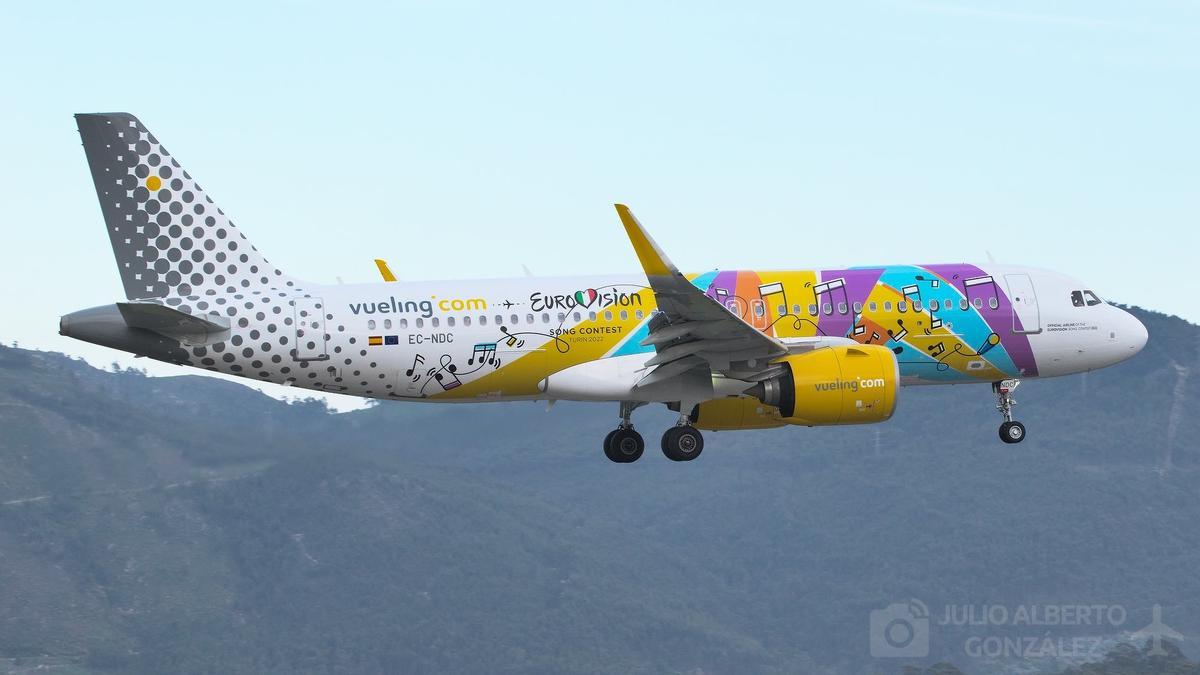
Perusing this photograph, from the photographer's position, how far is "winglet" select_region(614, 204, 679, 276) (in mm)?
35688

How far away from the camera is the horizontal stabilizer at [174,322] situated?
1527 inches

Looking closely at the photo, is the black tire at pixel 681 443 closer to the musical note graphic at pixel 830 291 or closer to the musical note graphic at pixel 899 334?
the musical note graphic at pixel 830 291

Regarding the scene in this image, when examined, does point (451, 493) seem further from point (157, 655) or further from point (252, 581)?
point (157, 655)

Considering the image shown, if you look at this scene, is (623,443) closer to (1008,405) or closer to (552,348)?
(552,348)

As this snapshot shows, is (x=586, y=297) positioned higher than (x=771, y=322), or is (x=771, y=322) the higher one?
(x=586, y=297)

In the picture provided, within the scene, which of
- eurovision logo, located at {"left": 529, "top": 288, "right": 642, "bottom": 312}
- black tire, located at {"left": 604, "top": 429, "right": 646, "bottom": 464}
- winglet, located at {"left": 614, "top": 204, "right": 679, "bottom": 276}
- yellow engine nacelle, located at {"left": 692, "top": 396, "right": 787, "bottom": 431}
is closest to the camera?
winglet, located at {"left": 614, "top": 204, "right": 679, "bottom": 276}

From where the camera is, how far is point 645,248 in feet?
119

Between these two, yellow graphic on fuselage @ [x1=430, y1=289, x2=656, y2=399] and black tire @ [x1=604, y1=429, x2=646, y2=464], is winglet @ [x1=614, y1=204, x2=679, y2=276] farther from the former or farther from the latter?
black tire @ [x1=604, y1=429, x2=646, y2=464]

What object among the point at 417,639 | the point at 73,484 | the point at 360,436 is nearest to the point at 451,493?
the point at 417,639

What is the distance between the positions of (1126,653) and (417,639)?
268 feet

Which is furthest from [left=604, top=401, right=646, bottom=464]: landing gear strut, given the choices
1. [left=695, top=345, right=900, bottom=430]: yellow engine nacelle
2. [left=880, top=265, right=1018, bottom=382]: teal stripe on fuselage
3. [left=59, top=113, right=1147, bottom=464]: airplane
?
[left=880, top=265, right=1018, bottom=382]: teal stripe on fuselage

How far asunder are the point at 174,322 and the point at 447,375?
674cm

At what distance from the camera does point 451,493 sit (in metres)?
192

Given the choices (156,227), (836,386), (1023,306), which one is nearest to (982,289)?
(1023,306)
